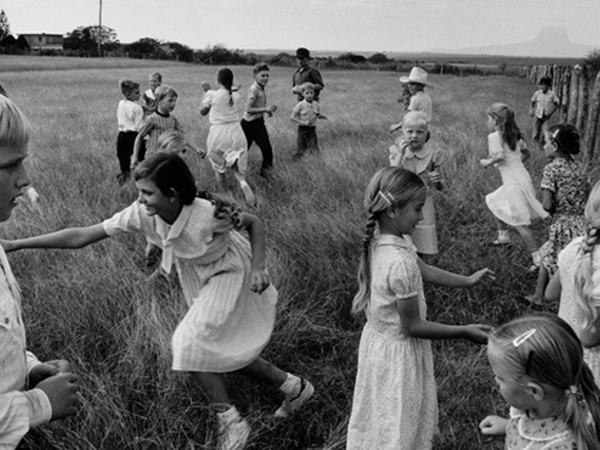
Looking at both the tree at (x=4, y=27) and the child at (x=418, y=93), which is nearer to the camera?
the child at (x=418, y=93)

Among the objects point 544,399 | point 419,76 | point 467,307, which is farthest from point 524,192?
point 544,399

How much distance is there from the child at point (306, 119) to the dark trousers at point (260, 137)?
768mm

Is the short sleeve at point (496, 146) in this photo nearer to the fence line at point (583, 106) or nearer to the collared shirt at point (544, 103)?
the fence line at point (583, 106)

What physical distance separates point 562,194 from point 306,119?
523 centimetres

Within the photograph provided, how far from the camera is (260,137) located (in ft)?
29.5

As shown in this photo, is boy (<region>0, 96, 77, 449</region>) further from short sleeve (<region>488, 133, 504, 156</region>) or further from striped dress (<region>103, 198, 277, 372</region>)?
short sleeve (<region>488, 133, 504, 156</region>)

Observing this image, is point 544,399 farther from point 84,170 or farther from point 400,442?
point 84,170

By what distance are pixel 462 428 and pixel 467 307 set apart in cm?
141

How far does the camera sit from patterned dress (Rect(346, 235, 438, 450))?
281 centimetres

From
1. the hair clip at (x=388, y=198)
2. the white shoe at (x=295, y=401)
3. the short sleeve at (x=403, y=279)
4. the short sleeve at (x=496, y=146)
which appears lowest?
the white shoe at (x=295, y=401)

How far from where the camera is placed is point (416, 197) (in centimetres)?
286

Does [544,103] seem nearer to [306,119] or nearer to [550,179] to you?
[306,119]

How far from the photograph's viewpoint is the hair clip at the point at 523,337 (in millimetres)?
2002

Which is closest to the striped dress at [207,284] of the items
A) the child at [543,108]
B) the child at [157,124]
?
the child at [157,124]
